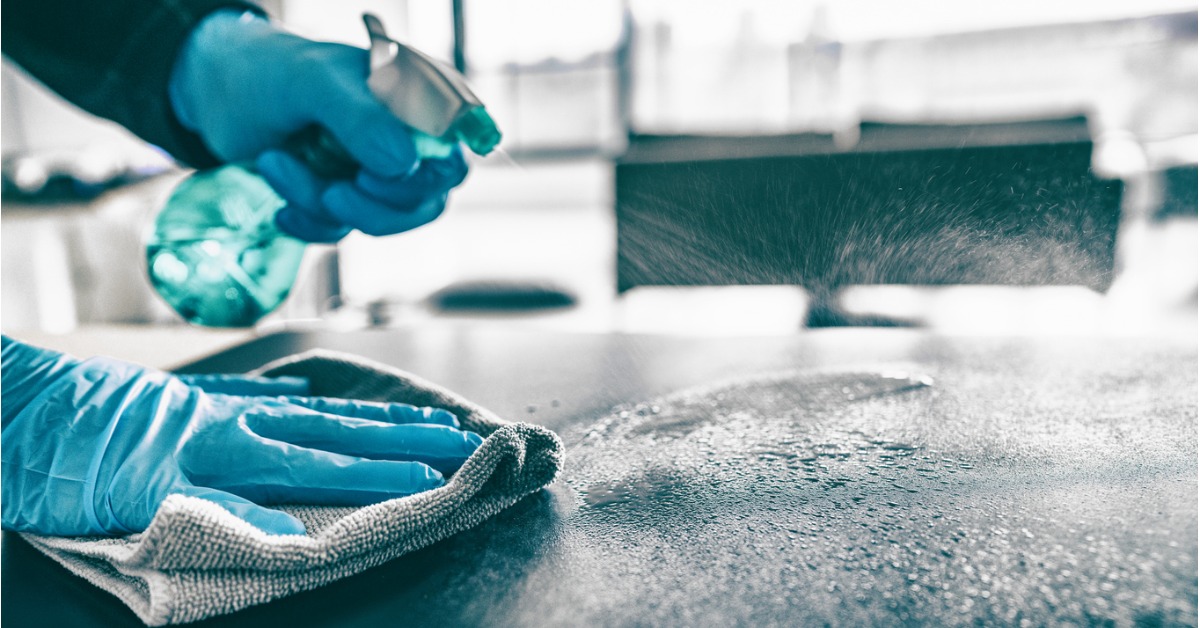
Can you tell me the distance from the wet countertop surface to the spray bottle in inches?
10.6

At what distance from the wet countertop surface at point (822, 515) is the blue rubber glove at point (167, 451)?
48mm

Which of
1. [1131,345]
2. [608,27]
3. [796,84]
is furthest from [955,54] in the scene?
[1131,345]

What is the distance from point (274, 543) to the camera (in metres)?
0.37

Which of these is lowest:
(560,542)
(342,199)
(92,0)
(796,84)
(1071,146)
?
(560,542)

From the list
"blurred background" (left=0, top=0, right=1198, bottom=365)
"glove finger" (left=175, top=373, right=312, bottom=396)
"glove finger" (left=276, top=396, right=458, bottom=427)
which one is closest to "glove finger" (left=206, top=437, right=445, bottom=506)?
"glove finger" (left=276, top=396, right=458, bottom=427)

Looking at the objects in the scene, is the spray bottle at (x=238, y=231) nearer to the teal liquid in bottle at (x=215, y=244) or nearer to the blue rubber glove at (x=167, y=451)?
the teal liquid in bottle at (x=215, y=244)

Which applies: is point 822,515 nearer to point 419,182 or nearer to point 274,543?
point 274,543

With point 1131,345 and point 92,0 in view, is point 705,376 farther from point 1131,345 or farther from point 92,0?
point 92,0

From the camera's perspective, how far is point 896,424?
68cm

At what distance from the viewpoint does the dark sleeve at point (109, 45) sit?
782 millimetres

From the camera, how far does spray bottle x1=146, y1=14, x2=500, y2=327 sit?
63cm

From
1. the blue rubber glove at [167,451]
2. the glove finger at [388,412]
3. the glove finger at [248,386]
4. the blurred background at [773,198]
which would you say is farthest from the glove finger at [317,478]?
the blurred background at [773,198]

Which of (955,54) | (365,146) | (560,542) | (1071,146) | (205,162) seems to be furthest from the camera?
(955,54)

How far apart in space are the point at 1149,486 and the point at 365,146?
682mm
